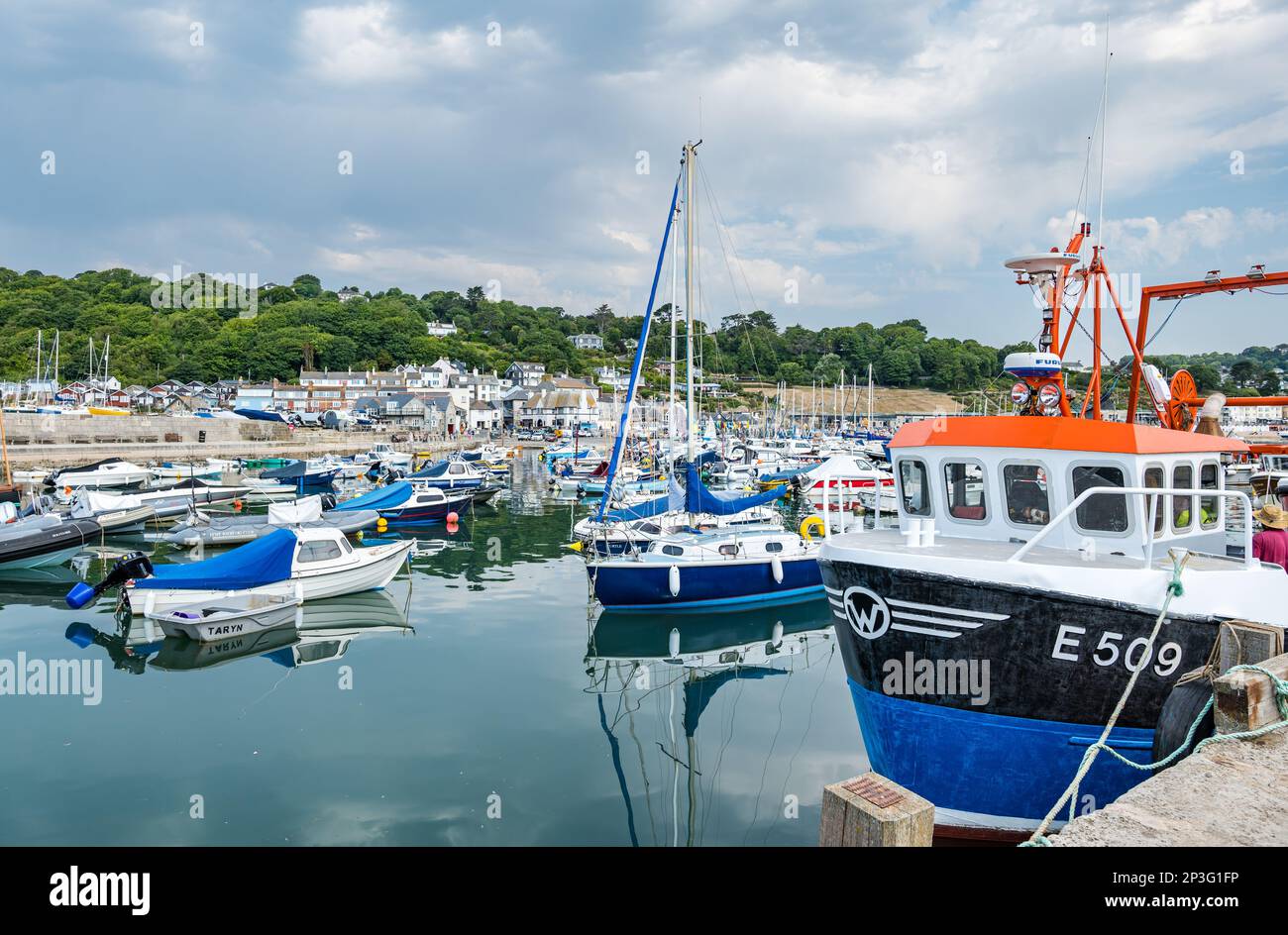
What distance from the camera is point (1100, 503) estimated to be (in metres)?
9.00

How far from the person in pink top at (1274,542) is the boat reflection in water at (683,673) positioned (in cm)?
725

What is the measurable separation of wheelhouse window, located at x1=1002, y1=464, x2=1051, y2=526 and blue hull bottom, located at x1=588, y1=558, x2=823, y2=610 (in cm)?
1039

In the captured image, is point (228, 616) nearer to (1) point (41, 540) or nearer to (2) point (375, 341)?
(1) point (41, 540)

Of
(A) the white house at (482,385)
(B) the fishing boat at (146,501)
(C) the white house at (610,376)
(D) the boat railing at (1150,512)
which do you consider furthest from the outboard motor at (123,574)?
(C) the white house at (610,376)

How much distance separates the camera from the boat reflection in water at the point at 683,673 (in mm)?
10812

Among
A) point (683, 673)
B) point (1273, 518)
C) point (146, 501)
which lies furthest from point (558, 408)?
point (1273, 518)

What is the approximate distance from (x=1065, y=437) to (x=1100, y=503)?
93 cm

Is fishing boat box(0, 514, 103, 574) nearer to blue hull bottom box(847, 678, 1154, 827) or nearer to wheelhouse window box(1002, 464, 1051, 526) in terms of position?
blue hull bottom box(847, 678, 1154, 827)

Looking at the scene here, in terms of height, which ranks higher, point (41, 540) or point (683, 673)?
point (41, 540)

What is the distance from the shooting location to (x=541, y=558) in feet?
91.9

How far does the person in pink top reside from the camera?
30.7 ft

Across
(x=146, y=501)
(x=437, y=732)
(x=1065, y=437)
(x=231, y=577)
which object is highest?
(x=1065, y=437)

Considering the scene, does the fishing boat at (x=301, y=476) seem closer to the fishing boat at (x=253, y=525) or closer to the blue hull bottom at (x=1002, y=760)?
the fishing boat at (x=253, y=525)
